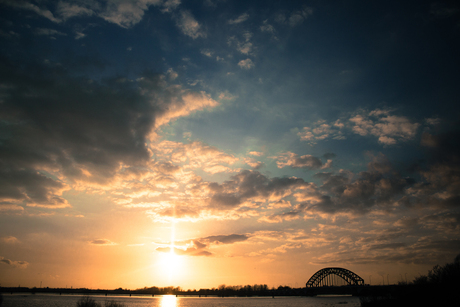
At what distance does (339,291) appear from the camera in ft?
607

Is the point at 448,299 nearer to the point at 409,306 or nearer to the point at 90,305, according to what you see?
the point at 409,306

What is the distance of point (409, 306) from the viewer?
137 ft

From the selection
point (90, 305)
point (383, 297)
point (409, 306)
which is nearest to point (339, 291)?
point (383, 297)

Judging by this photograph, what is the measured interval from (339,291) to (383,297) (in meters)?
152

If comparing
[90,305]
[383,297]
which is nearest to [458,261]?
[383,297]

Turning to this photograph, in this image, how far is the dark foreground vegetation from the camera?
3541 cm

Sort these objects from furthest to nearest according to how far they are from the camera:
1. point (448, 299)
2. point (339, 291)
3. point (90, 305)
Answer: point (339, 291)
point (90, 305)
point (448, 299)

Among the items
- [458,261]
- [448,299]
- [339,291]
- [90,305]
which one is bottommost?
[339,291]

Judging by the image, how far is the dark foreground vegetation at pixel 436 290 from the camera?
3541 cm

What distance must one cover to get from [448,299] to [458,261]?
329 inches

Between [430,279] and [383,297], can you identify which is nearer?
[430,279]

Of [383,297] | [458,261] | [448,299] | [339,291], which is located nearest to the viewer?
[448,299]

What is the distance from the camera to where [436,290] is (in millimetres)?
39062

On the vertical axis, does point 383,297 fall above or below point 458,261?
below
